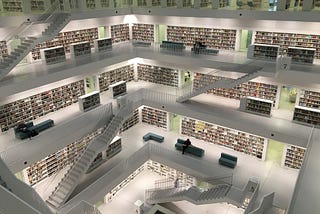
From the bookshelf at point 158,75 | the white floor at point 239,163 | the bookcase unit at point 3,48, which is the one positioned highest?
the bookcase unit at point 3,48

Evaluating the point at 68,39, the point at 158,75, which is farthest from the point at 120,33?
the point at 68,39

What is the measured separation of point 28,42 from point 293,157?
12.5 meters

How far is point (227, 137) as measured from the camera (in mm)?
14117

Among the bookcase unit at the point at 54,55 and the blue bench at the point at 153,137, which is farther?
the blue bench at the point at 153,137

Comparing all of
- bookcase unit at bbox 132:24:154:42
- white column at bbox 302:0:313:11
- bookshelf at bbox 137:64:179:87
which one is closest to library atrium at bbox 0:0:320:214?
white column at bbox 302:0:313:11

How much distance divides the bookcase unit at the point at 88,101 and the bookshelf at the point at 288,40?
8710mm

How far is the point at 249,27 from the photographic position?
45.2 ft

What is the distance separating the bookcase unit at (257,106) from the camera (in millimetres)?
12594

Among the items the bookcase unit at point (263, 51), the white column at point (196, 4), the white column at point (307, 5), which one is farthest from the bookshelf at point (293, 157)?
the white column at point (196, 4)

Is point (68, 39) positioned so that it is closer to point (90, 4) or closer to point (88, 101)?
point (90, 4)

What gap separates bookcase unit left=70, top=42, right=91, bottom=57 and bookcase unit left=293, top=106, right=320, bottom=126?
10.7 m

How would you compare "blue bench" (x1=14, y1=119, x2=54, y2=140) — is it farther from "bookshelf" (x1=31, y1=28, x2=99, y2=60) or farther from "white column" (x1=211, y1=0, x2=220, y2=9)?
"white column" (x1=211, y1=0, x2=220, y2=9)

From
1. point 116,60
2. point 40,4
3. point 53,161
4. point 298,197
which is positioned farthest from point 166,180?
point 40,4

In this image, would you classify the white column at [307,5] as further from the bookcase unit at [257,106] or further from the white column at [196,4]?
the white column at [196,4]
